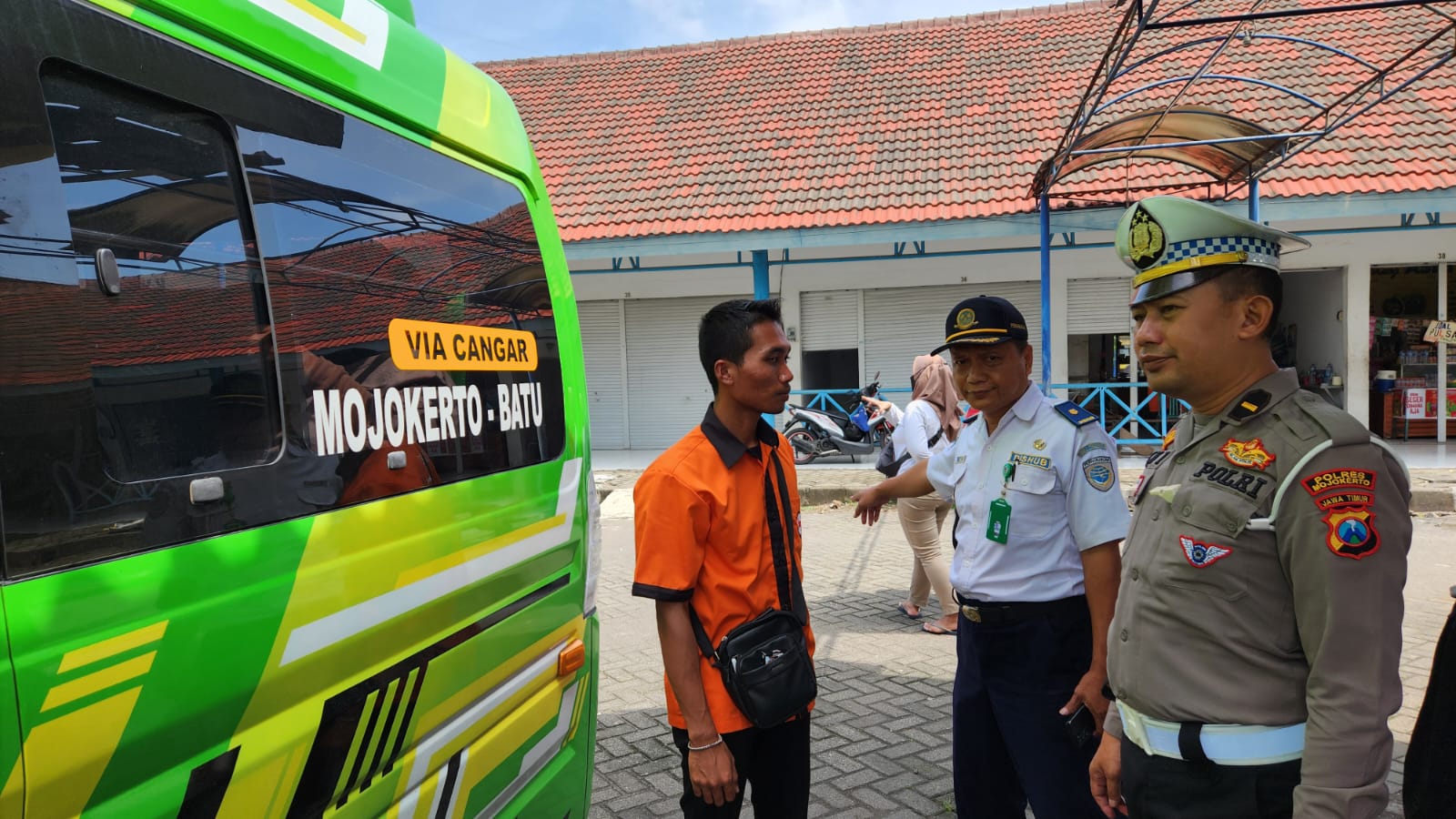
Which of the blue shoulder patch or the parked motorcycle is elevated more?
the blue shoulder patch

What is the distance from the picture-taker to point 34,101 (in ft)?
3.99

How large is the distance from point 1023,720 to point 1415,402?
41.7 ft

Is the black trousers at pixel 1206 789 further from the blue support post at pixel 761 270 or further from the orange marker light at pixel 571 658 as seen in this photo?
the blue support post at pixel 761 270

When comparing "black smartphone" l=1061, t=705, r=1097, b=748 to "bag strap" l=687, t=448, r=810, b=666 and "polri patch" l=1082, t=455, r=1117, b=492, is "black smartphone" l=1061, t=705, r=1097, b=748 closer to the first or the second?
"polri patch" l=1082, t=455, r=1117, b=492

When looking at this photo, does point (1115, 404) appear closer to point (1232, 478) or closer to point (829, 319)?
point (829, 319)

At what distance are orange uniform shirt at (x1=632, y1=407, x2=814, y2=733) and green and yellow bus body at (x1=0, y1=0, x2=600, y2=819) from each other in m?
0.36

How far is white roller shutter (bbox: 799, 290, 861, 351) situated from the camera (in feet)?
41.5

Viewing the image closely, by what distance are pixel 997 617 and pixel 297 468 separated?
168 cm

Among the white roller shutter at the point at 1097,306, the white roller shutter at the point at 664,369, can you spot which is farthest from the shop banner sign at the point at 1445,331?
the white roller shutter at the point at 664,369

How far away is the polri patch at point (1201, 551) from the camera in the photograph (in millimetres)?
1535

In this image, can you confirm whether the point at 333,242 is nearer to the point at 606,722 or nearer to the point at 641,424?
the point at 606,722

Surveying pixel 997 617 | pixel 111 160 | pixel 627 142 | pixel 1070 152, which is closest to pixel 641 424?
pixel 627 142

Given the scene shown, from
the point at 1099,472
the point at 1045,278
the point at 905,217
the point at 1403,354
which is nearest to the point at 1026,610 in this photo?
the point at 1099,472

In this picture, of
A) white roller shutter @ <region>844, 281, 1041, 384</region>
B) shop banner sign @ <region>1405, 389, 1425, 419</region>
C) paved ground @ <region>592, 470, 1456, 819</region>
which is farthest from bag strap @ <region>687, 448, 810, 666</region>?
shop banner sign @ <region>1405, 389, 1425, 419</region>
